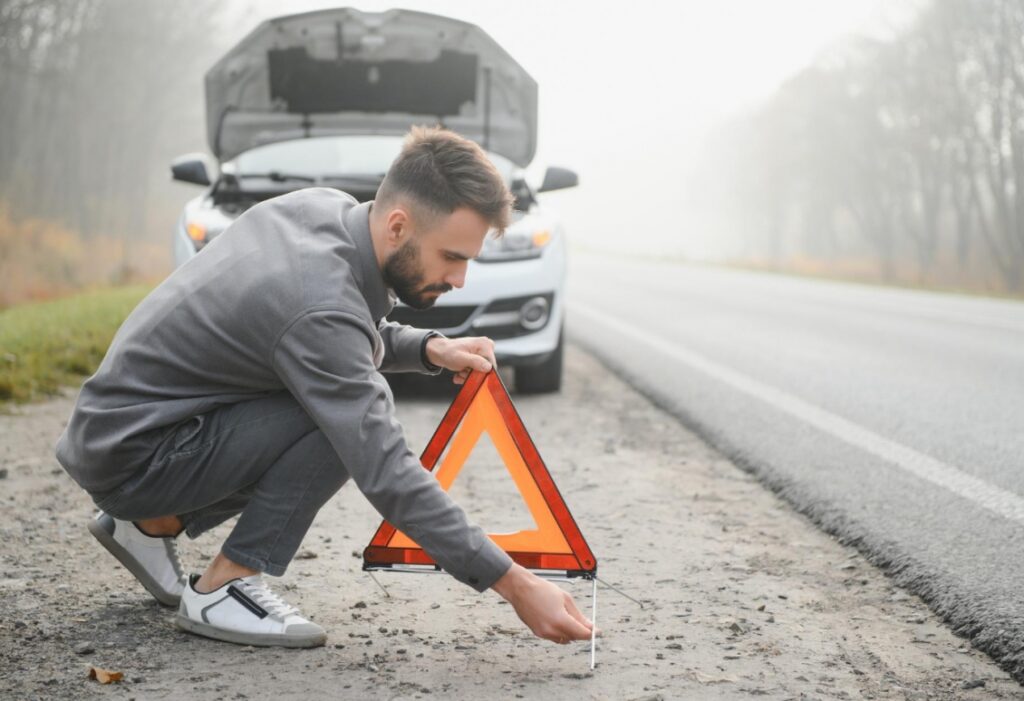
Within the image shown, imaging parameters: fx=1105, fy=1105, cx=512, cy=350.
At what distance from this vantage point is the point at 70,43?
28.2 meters

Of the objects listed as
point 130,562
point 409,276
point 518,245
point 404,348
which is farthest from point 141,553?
point 518,245

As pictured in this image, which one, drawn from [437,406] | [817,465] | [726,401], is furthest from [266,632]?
[726,401]

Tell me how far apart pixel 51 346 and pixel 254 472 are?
5.48m

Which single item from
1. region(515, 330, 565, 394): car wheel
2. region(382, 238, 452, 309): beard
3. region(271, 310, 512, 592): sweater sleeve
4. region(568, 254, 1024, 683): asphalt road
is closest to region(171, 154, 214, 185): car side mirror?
region(515, 330, 565, 394): car wheel

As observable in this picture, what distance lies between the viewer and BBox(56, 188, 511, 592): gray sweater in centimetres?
244

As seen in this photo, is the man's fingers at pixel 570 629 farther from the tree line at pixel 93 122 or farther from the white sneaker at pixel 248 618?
the tree line at pixel 93 122

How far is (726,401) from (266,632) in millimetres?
4121

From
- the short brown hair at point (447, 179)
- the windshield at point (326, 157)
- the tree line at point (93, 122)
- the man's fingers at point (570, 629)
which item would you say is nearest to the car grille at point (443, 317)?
the windshield at point (326, 157)

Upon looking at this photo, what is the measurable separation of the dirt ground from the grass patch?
7.32ft

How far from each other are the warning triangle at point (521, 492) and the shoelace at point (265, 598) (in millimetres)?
234

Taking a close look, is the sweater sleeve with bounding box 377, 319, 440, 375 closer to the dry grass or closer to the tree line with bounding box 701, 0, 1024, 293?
the dry grass

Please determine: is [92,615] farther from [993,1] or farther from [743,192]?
[743,192]

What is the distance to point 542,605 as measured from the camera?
2459 millimetres

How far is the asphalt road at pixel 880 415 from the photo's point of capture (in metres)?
3.44
